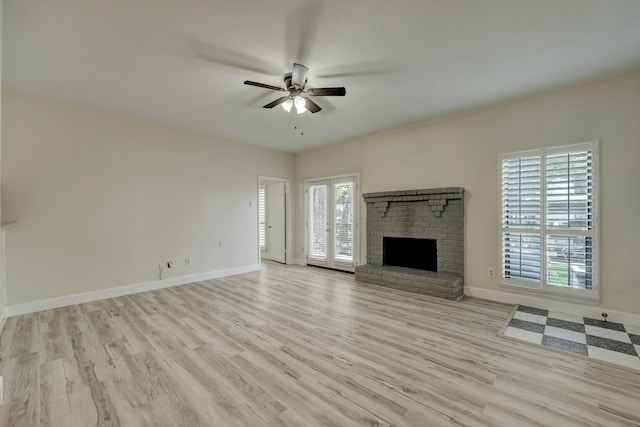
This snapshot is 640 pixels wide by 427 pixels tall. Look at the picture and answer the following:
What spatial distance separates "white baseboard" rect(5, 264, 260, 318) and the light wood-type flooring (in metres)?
0.15

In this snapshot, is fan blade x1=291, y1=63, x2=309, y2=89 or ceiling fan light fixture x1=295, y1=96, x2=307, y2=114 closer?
fan blade x1=291, y1=63, x2=309, y2=89

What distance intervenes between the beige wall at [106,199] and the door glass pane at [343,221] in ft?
6.94

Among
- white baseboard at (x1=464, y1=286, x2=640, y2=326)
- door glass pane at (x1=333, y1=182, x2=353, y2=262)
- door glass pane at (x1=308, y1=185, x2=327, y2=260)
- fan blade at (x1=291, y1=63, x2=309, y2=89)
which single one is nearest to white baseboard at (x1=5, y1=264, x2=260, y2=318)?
door glass pane at (x1=308, y1=185, x2=327, y2=260)

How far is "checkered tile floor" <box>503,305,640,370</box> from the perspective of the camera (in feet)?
7.83

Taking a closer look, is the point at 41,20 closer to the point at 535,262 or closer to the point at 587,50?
the point at 587,50

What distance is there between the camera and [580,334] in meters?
2.76

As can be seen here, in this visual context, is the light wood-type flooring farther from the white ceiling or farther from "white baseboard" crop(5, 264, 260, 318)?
the white ceiling

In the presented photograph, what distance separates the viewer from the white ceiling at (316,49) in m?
2.05

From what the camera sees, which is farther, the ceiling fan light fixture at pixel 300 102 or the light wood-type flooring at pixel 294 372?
the ceiling fan light fixture at pixel 300 102

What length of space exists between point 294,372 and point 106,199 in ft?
12.7

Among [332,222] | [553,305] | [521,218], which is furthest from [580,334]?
[332,222]

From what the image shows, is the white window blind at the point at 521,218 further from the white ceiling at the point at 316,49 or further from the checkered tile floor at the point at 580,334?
the white ceiling at the point at 316,49

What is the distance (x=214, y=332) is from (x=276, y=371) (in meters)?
1.05

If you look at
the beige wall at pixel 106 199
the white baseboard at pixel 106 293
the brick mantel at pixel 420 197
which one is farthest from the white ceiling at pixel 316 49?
the white baseboard at pixel 106 293
